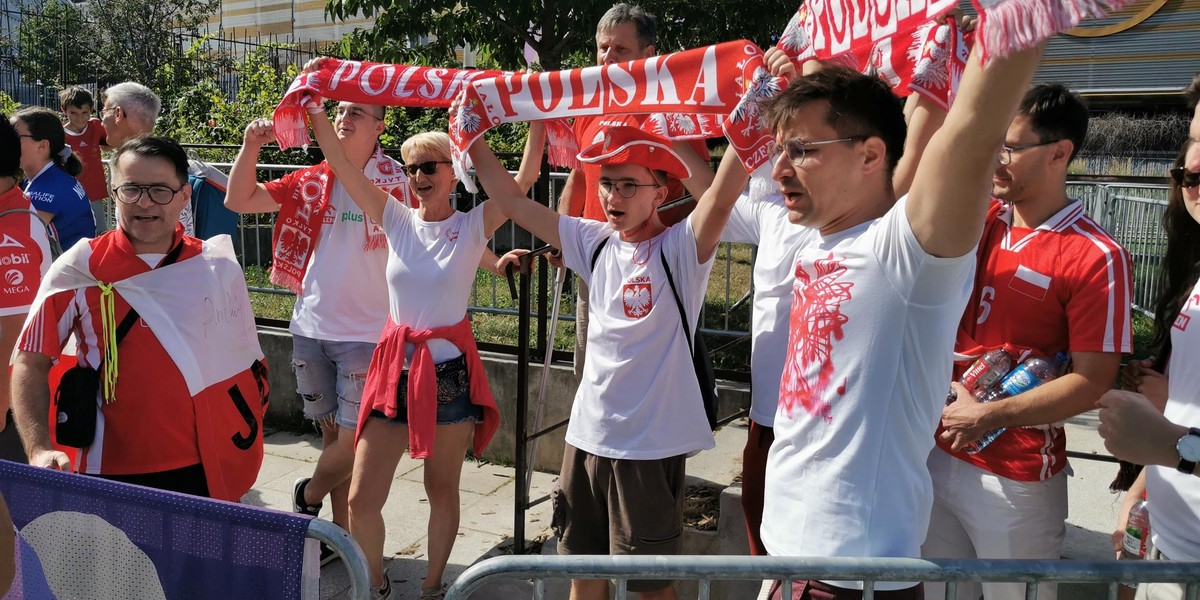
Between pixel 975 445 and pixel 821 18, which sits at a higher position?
pixel 821 18

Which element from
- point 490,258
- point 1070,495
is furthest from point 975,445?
point 490,258

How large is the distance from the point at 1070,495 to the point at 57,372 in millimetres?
4039

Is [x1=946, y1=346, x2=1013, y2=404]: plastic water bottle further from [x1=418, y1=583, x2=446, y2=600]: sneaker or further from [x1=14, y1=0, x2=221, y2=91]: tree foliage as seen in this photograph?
[x1=14, y1=0, x2=221, y2=91]: tree foliage

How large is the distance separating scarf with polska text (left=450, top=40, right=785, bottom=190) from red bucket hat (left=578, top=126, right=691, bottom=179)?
118mm

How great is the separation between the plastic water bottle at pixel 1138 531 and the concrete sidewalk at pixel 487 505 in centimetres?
106

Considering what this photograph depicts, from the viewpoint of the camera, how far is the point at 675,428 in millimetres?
3219

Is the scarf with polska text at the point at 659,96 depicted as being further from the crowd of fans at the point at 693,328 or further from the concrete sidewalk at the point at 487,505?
the concrete sidewalk at the point at 487,505

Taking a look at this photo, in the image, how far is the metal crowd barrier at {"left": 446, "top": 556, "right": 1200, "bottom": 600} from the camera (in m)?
1.76

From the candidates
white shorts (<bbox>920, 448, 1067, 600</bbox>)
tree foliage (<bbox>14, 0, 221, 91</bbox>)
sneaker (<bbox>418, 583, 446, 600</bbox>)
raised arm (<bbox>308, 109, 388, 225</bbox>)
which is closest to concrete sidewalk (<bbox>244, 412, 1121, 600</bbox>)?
sneaker (<bbox>418, 583, 446, 600</bbox>)

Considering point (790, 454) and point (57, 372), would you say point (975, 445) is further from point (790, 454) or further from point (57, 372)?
point (57, 372)

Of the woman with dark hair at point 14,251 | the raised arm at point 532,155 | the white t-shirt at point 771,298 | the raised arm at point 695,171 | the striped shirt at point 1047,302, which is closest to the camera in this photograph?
the striped shirt at point 1047,302

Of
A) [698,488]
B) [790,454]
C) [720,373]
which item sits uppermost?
[790,454]

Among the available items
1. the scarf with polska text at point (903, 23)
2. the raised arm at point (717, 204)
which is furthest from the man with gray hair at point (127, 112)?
the scarf with polska text at point (903, 23)

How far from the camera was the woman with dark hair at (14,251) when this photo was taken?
3480mm
